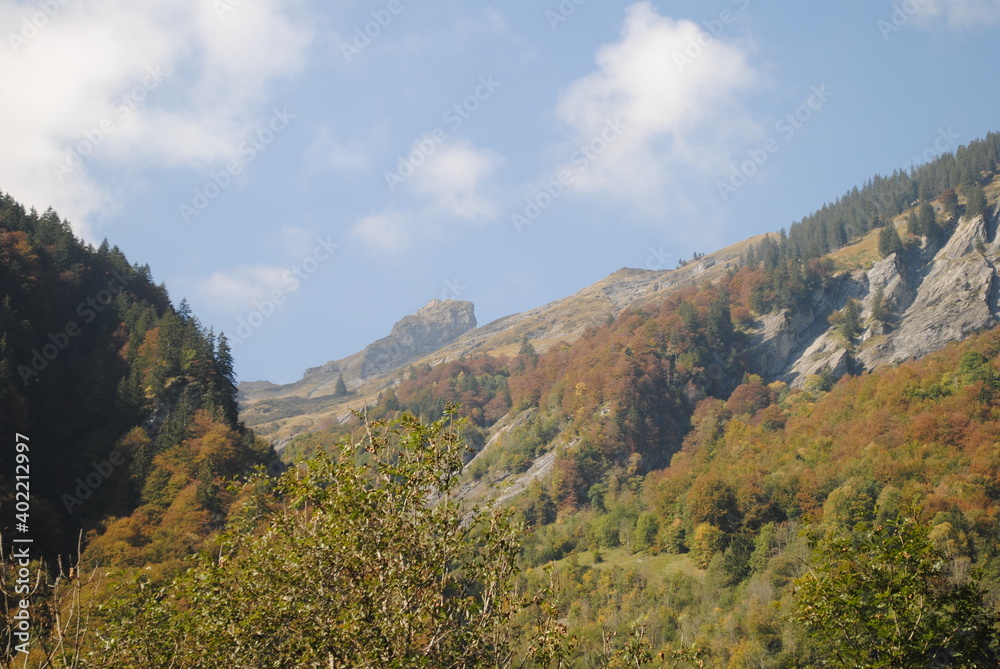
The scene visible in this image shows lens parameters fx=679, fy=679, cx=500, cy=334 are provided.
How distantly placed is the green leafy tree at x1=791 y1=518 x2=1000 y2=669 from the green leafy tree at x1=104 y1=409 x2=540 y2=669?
320 inches

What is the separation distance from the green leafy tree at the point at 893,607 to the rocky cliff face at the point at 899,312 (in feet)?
549

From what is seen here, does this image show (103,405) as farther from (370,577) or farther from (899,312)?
(899,312)

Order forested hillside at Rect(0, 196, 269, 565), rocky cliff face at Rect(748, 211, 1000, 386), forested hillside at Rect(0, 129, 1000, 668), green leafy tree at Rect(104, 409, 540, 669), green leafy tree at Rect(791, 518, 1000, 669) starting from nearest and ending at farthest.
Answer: green leafy tree at Rect(104, 409, 540, 669) → forested hillside at Rect(0, 129, 1000, 668) → green leafy tree at Rect(791, 518, 1000, 669) → forested hillside at Rect(0, 196, 269, 565) → rocky cliff face at Rect(748, 211, 1000, 386)

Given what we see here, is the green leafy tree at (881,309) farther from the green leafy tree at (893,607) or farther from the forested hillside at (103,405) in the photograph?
the green leafy tree at (893,607)

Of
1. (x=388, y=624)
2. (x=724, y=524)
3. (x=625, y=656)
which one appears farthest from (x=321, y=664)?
(x=724, y=524)

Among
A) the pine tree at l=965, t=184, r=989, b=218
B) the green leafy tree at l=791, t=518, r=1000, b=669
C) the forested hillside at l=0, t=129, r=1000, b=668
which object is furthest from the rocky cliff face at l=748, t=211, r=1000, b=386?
the green leafy tree at l=791, t=518, r=1000, b=669

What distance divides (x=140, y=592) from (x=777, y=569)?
3209 inches

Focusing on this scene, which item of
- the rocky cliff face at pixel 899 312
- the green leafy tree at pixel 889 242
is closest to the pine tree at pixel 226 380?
the rocky cliff face at pixel 899 312

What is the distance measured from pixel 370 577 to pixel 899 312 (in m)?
196

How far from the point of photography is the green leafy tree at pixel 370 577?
44.6 ft

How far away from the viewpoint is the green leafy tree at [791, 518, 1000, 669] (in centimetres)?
1530

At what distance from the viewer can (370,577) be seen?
13930 mm

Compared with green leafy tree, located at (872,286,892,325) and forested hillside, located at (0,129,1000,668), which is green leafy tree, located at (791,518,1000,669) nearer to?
forested hillside, located at (0,129,1000,668)

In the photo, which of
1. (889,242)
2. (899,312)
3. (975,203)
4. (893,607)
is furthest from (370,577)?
(975,203)
